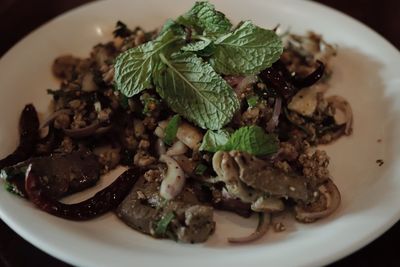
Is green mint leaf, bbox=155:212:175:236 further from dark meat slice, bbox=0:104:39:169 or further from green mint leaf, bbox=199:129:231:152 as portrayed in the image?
dark meat slice, bbox=0:104:39:169

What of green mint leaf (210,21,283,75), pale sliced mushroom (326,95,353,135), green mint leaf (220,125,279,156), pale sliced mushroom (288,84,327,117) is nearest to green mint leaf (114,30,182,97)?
green mint leaf (210,21,283,75)

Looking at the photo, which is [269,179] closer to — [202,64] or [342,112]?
[202,64]

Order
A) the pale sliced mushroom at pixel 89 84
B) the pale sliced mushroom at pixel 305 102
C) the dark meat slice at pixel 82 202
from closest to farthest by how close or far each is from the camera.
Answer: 1. the dark meat slice at pixel 82 202
2. the pale sliced mushroom at pixel 305 102
3. the pale sliced mushroom at pixel 89 84

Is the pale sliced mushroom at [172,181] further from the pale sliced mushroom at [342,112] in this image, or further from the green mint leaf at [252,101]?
the pale sliced mushroom at [342,112]

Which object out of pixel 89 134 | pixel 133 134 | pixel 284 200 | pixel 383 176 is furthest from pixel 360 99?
pixel 89 134

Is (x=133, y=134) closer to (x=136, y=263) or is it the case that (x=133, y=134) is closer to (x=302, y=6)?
(x=136, y=263)

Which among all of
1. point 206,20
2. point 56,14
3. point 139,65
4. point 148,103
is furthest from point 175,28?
point 56,14

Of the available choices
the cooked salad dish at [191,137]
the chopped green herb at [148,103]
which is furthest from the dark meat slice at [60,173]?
the chopped green herb at [148,103]
